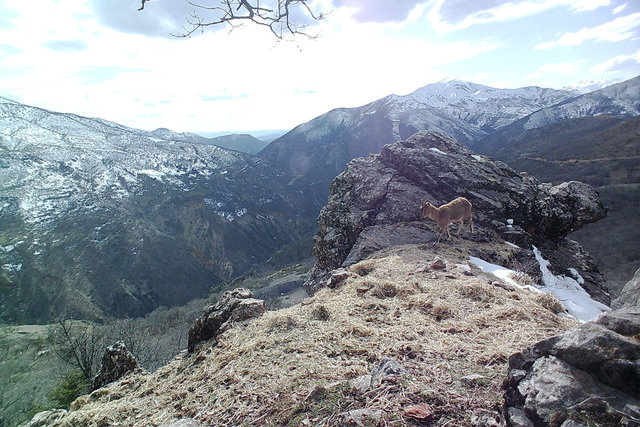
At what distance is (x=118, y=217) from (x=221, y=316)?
11780 centimetres

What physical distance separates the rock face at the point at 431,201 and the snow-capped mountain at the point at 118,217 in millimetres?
88925

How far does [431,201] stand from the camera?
48.1ft

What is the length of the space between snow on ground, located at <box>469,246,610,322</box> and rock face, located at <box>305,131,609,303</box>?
6.52 feet

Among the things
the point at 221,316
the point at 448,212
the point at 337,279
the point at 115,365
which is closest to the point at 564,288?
the point at 448,212

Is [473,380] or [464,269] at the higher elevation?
[473,380]

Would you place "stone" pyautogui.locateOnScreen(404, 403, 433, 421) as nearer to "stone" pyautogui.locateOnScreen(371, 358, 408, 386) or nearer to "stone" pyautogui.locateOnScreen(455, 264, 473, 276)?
"stone" pyautogui.locateOnScreen(371, 358, 408, 386)

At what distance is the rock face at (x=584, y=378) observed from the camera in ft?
8.29

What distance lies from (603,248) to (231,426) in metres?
67.7

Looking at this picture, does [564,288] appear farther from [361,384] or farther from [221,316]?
[221,316]

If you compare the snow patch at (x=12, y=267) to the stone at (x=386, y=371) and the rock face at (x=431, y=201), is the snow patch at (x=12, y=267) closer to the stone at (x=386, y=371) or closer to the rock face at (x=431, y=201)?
the rock face at (x=431, y=201)

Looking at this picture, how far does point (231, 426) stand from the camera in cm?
396

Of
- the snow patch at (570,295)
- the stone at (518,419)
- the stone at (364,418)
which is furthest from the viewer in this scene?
the snow patch at (570,295)

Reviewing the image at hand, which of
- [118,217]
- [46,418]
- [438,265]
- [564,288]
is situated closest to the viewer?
[46,418]

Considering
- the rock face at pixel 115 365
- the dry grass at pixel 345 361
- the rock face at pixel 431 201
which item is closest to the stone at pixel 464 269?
the dry grass at pixel 345 361
